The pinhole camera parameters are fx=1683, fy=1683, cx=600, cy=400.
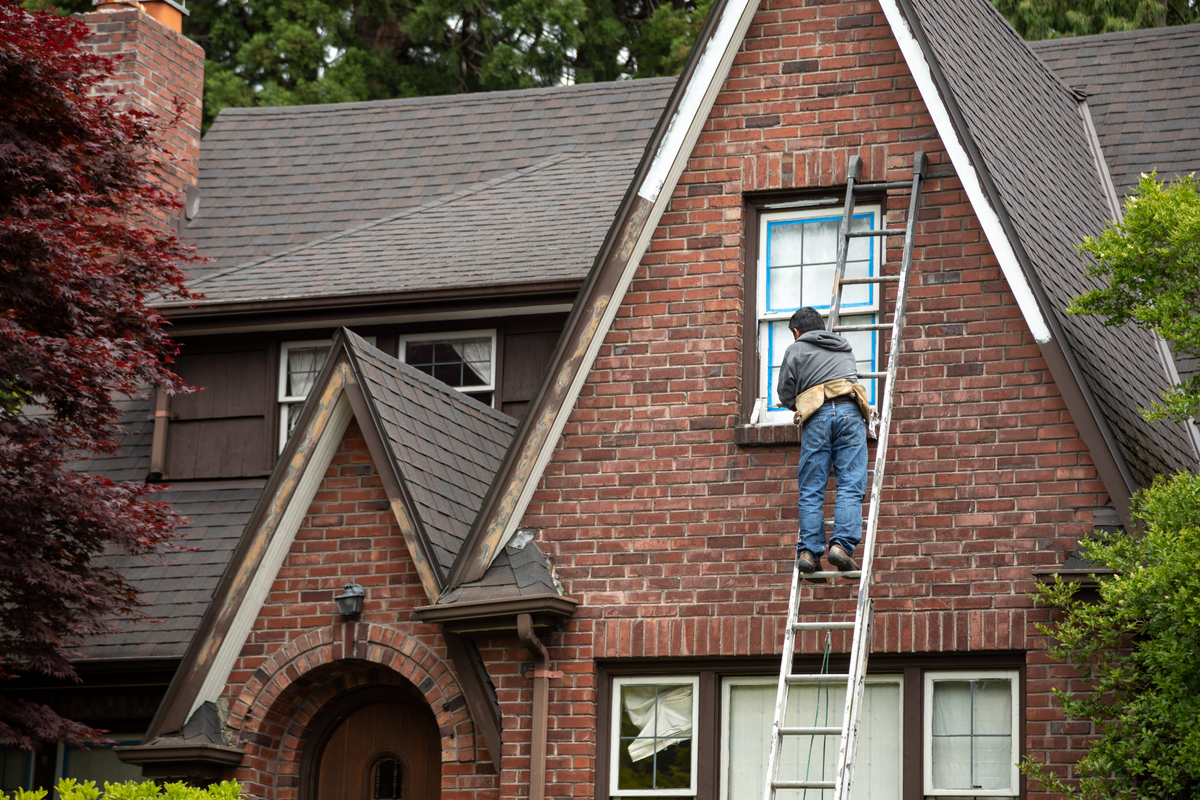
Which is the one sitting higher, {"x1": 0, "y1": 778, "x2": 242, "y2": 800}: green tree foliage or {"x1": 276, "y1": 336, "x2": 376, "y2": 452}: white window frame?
{"x1": 276, "y1": 336, "x2": 376, "y2": 452}: white window frame

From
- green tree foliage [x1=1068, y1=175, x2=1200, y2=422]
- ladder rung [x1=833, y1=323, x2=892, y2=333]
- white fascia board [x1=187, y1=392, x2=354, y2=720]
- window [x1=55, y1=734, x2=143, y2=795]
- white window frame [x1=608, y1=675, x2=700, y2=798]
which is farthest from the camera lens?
A: window [x1=55, y1=734, x2=143, y2=795]

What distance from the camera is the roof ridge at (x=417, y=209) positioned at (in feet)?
52.3

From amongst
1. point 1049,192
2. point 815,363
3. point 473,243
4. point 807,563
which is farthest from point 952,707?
point 473,243

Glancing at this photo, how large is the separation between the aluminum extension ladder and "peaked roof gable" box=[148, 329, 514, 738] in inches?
102

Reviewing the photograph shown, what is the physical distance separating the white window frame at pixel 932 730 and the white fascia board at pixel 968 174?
1986mm

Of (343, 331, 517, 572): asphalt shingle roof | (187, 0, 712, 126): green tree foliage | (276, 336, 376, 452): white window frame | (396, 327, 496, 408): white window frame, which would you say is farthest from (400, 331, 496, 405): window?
(187, 0, 712, 126): green tree foliage

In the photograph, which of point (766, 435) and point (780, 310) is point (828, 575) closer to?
point (766, 435)

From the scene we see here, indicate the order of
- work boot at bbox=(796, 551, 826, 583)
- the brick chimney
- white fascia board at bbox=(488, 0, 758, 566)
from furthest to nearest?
1. the brick chimney
2. white fascia board at bbox=(488, 0, 758, 566)
3. work boot at bbox=(796, 551, 826, 583)

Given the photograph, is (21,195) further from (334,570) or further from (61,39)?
(334,570)

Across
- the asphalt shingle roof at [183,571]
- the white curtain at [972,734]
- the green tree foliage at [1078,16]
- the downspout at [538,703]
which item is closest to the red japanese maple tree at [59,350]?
the asphalt shingle roof at [183,571]

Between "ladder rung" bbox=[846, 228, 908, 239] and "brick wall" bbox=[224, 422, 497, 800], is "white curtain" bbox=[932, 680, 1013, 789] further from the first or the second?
"brick wall" bbox=[224, 422, 497, 800]

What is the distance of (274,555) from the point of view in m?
11.5

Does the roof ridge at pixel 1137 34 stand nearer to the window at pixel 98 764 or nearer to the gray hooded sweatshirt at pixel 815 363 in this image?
the gray hooded sweatshirt at pixel 815 363

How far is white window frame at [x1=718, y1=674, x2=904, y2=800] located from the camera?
997 centimetres
